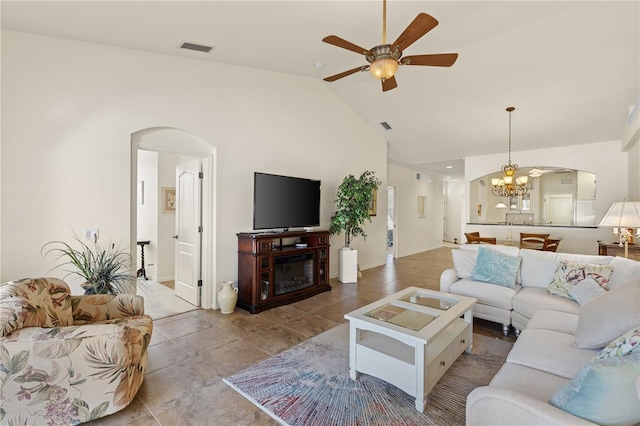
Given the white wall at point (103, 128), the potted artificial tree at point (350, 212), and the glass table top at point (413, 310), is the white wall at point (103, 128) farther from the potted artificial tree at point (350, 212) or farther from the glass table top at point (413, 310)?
the glass table top at point (413, 310)

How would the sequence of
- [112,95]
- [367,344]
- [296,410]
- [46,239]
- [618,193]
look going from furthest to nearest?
[618,193] → [112,95] → [46,239] → [367,344] → [296,410]

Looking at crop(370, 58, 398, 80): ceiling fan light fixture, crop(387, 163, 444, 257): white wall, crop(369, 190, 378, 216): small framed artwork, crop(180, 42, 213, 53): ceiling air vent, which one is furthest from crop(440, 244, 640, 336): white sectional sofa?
crop(387, 163, 444, 257): white wall

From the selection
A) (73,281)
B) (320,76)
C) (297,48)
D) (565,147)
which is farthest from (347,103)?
(73,281)

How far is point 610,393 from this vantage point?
1081 mm

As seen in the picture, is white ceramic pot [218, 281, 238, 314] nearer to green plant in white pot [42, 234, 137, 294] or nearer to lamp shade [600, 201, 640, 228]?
green plant in white pot [42, 234, 137, 294]

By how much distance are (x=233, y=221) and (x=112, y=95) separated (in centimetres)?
197

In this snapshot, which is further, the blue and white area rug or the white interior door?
the white interior door

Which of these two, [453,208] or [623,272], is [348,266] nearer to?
[623,272]

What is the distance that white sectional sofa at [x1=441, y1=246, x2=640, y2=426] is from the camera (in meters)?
1.10

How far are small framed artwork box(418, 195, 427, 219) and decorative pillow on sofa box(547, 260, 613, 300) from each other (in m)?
6.22

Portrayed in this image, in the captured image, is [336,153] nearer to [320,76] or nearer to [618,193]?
[320,76]

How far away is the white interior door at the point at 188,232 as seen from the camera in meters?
4.02

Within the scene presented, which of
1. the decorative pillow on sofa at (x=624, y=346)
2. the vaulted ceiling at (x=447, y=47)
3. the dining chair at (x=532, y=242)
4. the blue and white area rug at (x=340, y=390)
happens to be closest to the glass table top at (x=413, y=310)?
the blue and white area rug at (x=340, y=390)

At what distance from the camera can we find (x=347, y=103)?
5.90 m
